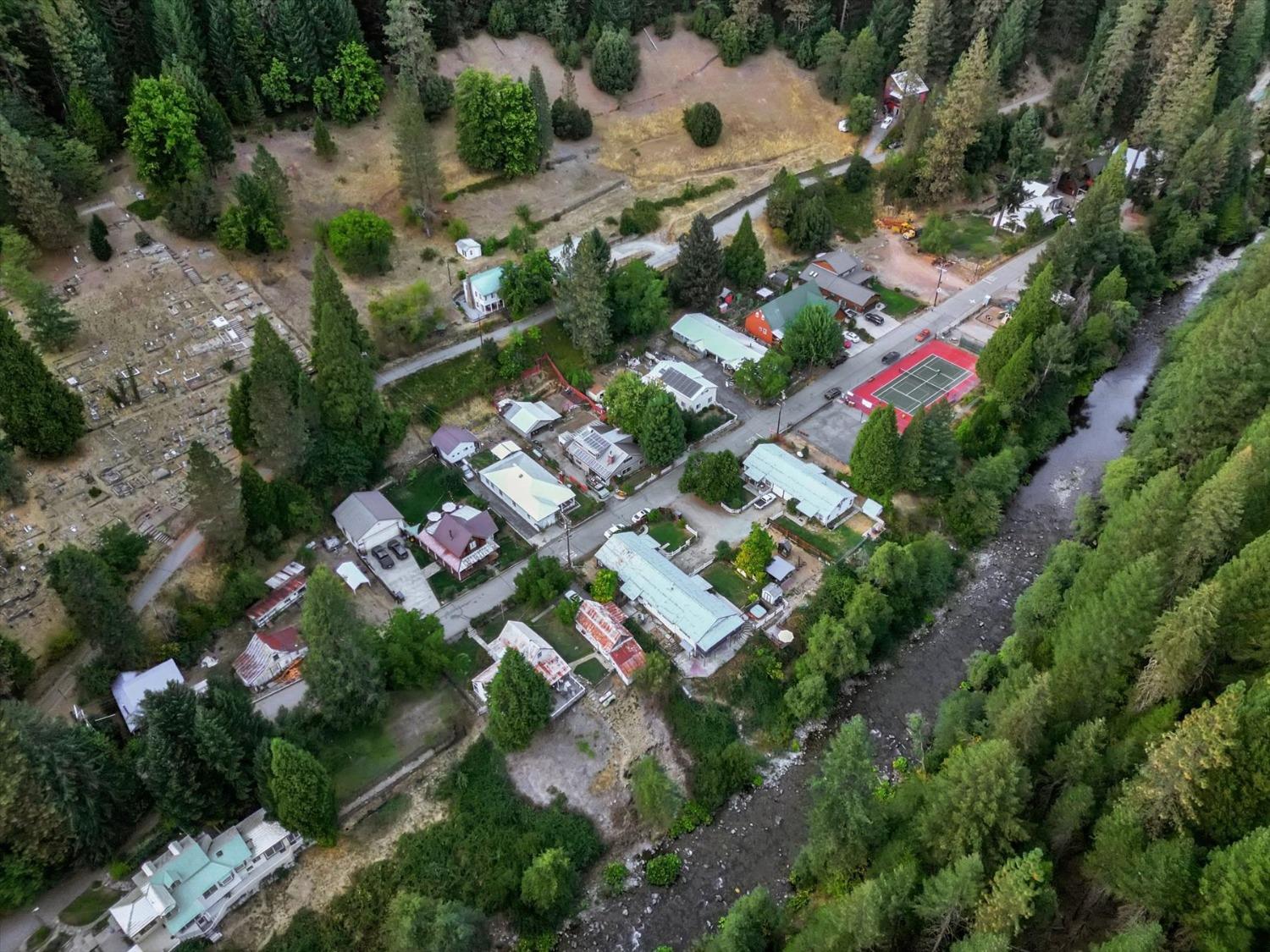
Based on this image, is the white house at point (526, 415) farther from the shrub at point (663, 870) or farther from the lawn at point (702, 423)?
the shrub at point (663, 870)

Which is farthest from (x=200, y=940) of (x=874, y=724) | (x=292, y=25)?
(x=292, y=25)

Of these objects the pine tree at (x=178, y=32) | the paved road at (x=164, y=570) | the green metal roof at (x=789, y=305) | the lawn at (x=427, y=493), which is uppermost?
the pine tree at (x=178, y=32)

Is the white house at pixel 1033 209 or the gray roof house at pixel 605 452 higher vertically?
the white house at pixel 1033 209

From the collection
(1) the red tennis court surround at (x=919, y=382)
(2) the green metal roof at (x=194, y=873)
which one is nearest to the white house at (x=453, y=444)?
(2) the green metal roof at (x=194, y=873)

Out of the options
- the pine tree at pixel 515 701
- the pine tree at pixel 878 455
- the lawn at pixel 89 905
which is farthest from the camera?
the pine tree at pixel 878 455

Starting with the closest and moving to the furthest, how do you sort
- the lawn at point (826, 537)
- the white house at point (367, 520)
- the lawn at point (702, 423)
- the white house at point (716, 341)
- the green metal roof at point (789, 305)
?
the white house at point (367, 520) < the lawn at point (826, 537) < the lawn at point (702, 423) < the white house at point (716, 341) < the green metal roof at point (789, 305)

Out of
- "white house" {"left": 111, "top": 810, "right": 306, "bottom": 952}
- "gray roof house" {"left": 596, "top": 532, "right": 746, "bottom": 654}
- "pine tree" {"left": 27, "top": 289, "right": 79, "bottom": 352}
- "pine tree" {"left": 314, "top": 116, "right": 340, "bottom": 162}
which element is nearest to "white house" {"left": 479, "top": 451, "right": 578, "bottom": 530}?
"gray roof house" {"left": 596, "top": 532, "right": 746, "bottom": 654}

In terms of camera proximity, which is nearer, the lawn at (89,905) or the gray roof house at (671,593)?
the lawn at (89,905)
